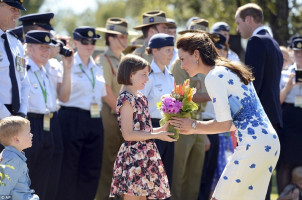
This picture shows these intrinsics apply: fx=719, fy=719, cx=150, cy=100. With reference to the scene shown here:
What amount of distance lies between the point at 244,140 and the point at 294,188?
12.8 ft

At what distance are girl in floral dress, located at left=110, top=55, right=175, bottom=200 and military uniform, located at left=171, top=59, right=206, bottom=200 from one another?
174cm

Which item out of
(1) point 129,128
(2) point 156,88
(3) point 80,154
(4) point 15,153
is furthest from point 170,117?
(3) point 80,154

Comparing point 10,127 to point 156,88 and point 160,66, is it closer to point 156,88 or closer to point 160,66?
point 156,88

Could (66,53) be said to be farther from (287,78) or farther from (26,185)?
(287,78)

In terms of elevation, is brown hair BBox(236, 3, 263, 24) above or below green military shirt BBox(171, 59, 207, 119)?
above

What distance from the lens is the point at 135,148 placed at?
6938 mm

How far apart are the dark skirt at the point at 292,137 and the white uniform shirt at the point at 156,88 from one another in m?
2.04

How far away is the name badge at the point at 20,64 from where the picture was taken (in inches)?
260

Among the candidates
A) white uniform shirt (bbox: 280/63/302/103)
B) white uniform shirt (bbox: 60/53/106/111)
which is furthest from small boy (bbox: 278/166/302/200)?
white uniform shirt (bbox: 60/53/106/111)

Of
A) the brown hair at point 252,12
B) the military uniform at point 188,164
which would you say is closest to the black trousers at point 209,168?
the military uniform at point 188,164

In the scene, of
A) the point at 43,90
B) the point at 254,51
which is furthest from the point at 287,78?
the point at 43,90

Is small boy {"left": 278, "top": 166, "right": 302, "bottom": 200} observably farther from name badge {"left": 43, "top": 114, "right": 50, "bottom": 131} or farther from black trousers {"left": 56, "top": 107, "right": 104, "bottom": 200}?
name badge {"left": 43, "top": 114, "right": 50, "bottom": 131}

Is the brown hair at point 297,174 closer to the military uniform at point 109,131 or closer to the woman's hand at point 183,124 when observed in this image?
the military uniform at point 109,131

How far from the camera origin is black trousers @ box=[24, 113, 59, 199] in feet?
24.3
